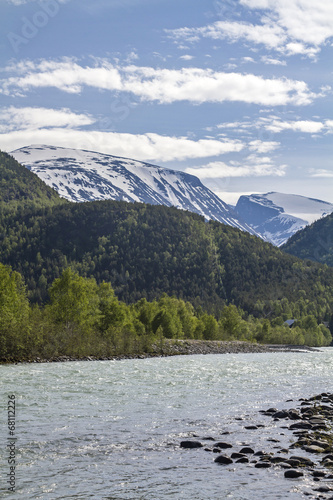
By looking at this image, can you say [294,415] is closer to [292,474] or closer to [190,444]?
[190,444]

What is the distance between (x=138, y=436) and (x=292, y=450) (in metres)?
7.13

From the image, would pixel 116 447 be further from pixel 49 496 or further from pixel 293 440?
pixel 293 440

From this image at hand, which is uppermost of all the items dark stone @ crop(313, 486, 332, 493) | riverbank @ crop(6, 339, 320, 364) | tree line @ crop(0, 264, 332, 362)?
dark stone @ crop(313, 486, 332, 493)

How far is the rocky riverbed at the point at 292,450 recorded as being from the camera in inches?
702

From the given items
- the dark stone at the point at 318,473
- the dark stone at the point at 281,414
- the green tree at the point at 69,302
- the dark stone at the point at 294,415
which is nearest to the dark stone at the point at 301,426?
the dark stone at the point at 294,415

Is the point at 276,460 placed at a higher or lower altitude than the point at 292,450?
higher

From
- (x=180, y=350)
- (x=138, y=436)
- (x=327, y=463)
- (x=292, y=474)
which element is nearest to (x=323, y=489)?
(x=292, y=474)

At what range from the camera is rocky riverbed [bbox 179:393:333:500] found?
17828mm

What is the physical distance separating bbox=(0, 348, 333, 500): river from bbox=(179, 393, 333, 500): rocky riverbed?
265 mm

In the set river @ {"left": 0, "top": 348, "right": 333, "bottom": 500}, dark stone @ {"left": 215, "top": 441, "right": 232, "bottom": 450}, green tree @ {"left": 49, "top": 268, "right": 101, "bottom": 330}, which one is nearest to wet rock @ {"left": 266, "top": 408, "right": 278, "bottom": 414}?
river @ {"left": 0, "top": 348, "right": 333, "bottom": 500}

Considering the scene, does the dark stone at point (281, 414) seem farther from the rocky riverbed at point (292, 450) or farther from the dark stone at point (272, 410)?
the dark stone at point (272, 410)

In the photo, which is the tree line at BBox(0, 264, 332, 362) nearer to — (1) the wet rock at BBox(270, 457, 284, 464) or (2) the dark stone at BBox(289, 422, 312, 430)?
(2) the dark stone at BBox(289, 422, 312, 430)

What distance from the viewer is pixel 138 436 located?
24281 millimetres

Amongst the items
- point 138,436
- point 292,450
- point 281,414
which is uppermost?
point 292,450
